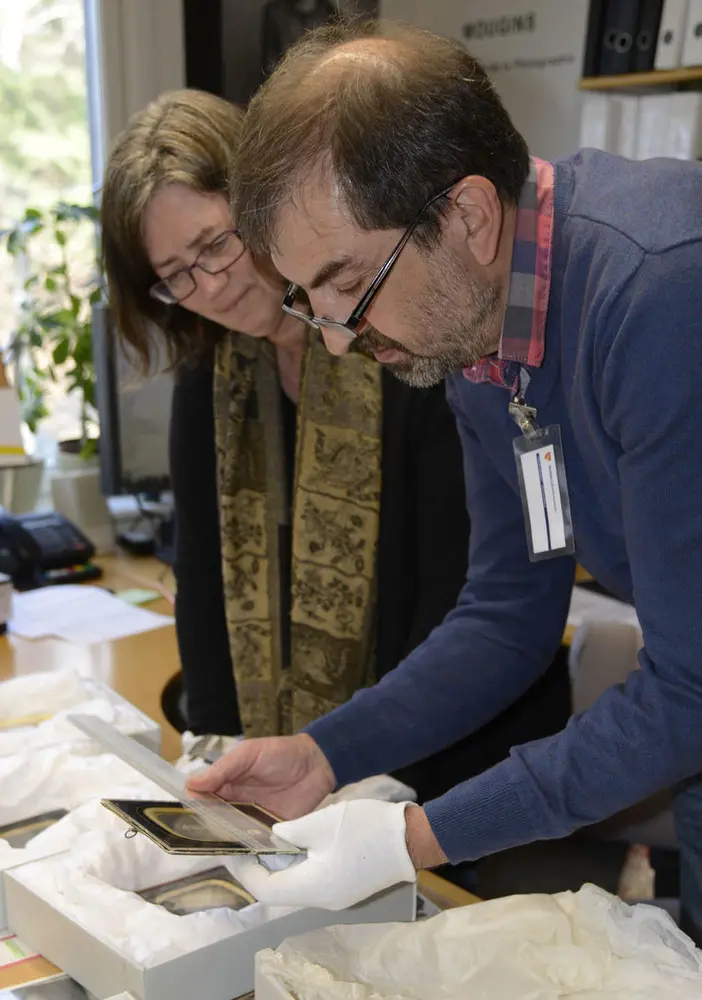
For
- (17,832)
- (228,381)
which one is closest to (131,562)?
(228,381)

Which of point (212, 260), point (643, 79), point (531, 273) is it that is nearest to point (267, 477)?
point (212, 260)

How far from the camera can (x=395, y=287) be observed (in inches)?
35.1

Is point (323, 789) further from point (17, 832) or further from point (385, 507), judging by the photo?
point (385, 507)

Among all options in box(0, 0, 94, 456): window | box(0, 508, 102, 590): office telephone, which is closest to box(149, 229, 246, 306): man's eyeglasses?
box(0, 508, 102, 590): office telephone

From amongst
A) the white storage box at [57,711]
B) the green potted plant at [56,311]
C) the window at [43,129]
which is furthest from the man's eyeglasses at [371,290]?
the window at [43,129]

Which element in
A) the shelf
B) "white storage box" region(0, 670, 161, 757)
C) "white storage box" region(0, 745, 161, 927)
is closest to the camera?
"white storage box" region(0, 745, 161, 927)

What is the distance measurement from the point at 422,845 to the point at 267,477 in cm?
86

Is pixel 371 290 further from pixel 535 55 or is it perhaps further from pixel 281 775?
pixel 535 55

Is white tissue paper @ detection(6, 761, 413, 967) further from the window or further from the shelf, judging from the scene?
the shelf

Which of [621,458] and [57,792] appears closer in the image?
[621,458]

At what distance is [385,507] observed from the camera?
149 centimetres

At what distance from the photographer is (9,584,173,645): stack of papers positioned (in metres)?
1.92

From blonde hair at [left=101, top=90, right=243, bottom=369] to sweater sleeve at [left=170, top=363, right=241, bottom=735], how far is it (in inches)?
8.0

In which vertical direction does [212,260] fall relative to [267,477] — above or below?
above
